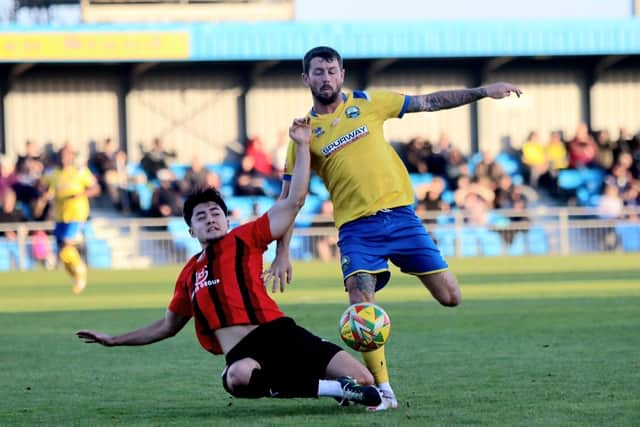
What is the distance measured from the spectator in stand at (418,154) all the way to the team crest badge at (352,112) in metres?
24.5

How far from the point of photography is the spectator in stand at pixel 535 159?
Result: 3491 cm

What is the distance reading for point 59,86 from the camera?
36.7 m

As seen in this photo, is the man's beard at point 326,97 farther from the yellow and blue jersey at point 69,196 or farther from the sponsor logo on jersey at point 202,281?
the yellow and blue jersey at point 69,196

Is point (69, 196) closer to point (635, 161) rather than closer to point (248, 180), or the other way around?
point (248, 180)

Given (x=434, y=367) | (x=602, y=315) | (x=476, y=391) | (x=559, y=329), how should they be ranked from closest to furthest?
(x=476, y=391) < (x=434, y=367) < (x=559, y=329) < (x=602, y=315)

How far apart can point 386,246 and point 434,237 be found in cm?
2211

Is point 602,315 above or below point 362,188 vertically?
A: below

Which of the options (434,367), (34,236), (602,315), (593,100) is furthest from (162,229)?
(434,367)

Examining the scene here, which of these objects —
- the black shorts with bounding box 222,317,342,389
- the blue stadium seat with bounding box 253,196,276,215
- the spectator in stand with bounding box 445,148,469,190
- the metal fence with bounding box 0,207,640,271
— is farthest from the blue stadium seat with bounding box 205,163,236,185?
the black shorts with bounding box 222,317,342,389

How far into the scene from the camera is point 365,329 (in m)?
8.41

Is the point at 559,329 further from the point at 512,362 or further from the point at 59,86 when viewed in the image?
the point at 59,86

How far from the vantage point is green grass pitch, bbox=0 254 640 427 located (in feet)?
26.4

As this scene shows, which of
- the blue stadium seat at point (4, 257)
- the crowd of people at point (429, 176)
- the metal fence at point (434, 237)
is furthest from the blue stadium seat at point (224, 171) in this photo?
the blue stadium seat at point (4, 257)

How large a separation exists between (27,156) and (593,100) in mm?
15570
